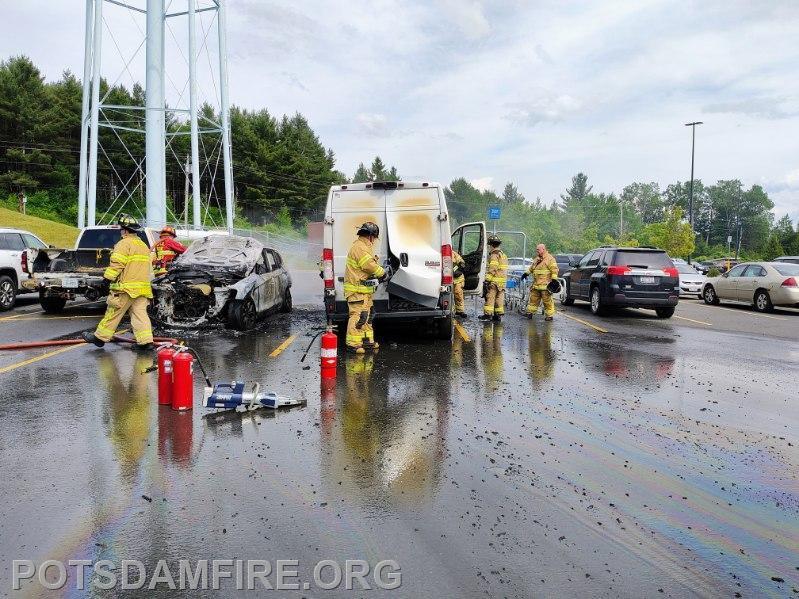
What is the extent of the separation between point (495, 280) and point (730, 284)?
1045cm

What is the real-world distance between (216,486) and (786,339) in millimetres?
11475

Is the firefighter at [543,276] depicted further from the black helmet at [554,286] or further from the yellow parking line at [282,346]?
the yellow parking line at [282,346]

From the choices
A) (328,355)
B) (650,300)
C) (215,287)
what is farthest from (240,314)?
(650,300)

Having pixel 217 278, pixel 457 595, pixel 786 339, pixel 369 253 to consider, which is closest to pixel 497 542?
pixel 457 595

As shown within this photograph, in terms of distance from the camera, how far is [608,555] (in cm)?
302

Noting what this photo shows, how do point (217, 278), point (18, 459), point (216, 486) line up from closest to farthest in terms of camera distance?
point (216, 486) → point (18, 459) → point (217, 278)

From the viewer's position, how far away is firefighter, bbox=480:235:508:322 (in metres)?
12.8

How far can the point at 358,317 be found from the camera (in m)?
8.56

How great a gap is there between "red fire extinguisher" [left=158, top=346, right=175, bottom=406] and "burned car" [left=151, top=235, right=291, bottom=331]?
457 cm

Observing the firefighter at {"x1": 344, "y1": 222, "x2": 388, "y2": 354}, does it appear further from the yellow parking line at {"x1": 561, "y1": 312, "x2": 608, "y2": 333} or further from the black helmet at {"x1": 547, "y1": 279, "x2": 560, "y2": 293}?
the black helmet at {"x1": 547, "y1": 279, "x2": 560, "y2": 293}

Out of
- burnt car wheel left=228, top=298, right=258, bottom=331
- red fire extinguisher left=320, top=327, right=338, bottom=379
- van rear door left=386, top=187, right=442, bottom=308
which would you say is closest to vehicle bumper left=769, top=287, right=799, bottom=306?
van rear door left=386, top=187, right=442, bottom=308

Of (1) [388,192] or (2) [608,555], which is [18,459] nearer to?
(2) [608,555]

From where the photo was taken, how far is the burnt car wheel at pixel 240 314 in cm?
1030

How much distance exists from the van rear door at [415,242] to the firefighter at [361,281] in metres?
0.61
